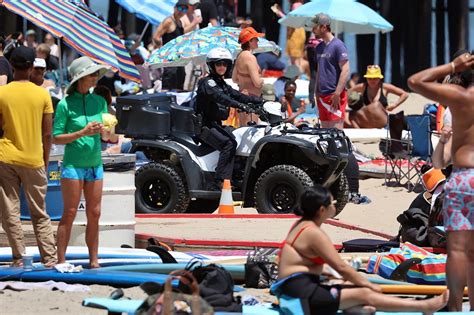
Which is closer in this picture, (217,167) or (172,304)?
(172,304)

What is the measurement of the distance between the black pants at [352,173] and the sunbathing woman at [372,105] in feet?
14.6

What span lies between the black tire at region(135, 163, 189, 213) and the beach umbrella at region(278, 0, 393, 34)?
8.14m

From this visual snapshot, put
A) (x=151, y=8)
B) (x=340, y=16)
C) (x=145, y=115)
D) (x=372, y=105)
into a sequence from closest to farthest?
1. (x=145, y=115)
2. (x=372, y=105)
3. (x=340, y=16)
4. (x=151, y=8)

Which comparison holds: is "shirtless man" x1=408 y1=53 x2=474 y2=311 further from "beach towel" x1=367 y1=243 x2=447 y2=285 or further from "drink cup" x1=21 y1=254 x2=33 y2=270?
"drink cup" x1=21 y1=254 x2=33 y2=270

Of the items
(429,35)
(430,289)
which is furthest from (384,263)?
(429,35)

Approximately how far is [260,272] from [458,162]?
6.49 ft

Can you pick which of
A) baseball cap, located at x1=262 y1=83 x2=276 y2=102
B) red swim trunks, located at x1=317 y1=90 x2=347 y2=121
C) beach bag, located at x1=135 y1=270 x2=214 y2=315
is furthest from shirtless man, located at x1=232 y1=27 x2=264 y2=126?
beach bag, located at x1=135 y1=270 x2=214 y2=315

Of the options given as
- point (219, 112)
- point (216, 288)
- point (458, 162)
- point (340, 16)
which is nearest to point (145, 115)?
point (219, 112)

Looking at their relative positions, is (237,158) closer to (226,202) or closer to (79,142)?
(226,202)

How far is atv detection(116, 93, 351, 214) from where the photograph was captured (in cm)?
1341

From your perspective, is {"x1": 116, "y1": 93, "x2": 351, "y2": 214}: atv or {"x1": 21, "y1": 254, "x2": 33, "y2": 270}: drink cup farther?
{"x1": 116, "y1": 93, "x2": 351, "y2": 214}: atv

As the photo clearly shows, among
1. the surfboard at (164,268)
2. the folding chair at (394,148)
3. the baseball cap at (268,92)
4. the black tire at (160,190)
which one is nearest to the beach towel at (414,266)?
the surfboard at (164,268)

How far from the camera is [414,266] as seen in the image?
32.3 feet

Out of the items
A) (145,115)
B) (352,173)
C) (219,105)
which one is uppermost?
(219,105)
